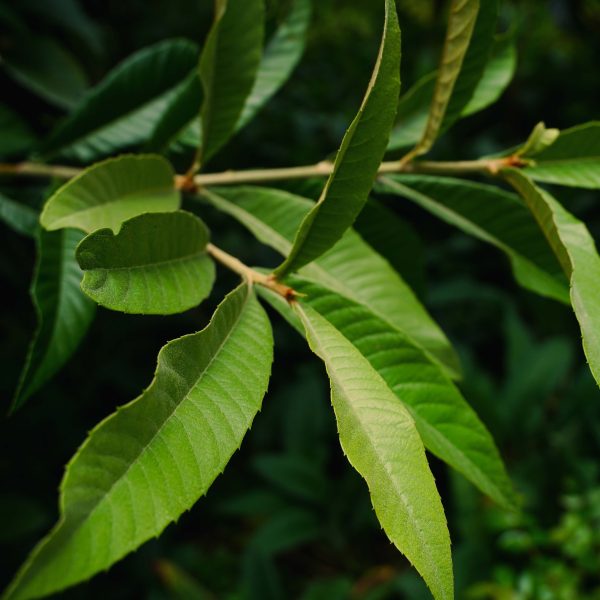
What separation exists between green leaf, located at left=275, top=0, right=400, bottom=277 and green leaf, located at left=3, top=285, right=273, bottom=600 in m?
0.10

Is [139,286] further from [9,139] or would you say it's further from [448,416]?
[9,139]

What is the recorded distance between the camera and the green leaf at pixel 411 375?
2.19 feet

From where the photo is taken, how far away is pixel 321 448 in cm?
272

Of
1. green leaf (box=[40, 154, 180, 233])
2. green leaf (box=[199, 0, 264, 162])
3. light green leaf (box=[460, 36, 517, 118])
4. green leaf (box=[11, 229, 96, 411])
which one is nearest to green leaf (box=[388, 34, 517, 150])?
light green leaf (box=[460, 36, 517, 118])

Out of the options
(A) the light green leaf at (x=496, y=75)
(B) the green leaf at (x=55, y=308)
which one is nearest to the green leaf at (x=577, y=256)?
(A) the light green leaf at (x=496, y=75)

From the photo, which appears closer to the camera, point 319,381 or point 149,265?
point 149,265

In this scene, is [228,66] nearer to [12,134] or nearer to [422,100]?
[422,100]

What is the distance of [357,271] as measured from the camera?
2.73 feet

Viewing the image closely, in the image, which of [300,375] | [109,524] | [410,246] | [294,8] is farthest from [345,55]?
[109,524]

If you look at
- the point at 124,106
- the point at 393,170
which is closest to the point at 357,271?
the point at 393,170

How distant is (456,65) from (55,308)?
1.90ft

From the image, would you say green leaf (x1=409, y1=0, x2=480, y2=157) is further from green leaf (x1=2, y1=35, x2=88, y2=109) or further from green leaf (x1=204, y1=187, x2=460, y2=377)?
green leaf (x1=2, y1=35, x2=88, y2=109)

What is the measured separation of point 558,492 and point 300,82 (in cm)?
187

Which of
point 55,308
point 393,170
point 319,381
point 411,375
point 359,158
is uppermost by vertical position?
point 359,158
